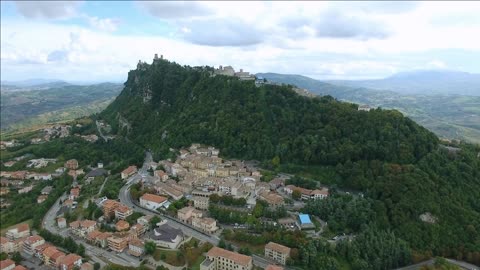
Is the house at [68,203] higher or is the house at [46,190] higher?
the house at [68,203]

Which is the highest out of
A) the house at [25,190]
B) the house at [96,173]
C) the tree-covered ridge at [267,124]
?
the tree-covered ridge at [267,124]

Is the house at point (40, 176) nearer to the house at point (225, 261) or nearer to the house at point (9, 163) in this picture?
the house at point (9, 163)

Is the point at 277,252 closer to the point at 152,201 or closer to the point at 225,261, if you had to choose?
the point at 225,261

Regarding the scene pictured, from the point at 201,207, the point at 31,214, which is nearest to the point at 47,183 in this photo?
the point at 31,214

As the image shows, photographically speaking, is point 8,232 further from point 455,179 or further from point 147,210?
point 455,179

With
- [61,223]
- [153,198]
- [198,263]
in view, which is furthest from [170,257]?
[61,223]

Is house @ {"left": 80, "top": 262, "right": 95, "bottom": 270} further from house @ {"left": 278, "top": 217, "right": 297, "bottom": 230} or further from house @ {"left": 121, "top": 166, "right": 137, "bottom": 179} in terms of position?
house @ {"left": 121, "top": 166, "right": 137, "bottom": 179}

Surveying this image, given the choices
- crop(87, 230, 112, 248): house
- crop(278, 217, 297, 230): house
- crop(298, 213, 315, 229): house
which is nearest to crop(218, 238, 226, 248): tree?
crop(278, 217, 297, 230): house

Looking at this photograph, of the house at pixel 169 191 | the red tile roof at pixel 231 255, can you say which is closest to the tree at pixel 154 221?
the house at pixel 169 191
